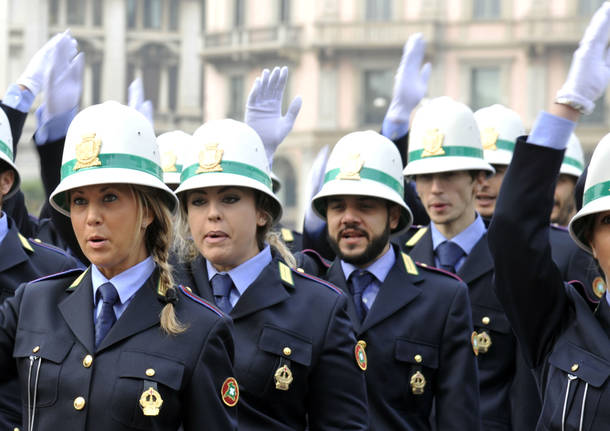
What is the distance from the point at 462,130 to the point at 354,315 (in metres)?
1.95

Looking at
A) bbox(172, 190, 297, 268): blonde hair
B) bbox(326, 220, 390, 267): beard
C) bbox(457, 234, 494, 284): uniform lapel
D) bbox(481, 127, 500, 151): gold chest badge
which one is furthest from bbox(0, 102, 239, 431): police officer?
bbox(481, 127, 500, 151): gold chest badge

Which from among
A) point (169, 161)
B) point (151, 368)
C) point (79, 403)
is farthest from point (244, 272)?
point (169, 161)

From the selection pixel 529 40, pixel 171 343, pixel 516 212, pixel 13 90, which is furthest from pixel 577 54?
pixel 529 40

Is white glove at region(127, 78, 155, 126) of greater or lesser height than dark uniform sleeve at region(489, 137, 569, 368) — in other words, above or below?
above

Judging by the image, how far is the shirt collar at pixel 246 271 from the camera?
4.87 metres

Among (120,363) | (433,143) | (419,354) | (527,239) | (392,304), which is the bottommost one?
(419,354)

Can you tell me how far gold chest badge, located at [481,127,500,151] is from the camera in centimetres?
777

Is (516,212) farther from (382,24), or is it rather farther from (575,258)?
(382,24)

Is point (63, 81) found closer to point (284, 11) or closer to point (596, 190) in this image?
point (596, 190)

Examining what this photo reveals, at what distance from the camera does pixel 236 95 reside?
44.5 metres

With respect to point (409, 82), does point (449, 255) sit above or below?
below

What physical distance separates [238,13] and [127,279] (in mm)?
41694

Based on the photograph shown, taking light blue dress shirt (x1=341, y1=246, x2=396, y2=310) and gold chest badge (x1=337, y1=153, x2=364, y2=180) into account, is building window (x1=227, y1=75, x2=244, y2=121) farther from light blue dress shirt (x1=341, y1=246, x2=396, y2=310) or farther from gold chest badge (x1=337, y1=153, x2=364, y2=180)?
light blue dress shirt (x1=341, y1=246, x2=396, y2=310)

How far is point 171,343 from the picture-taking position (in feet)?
12.1
